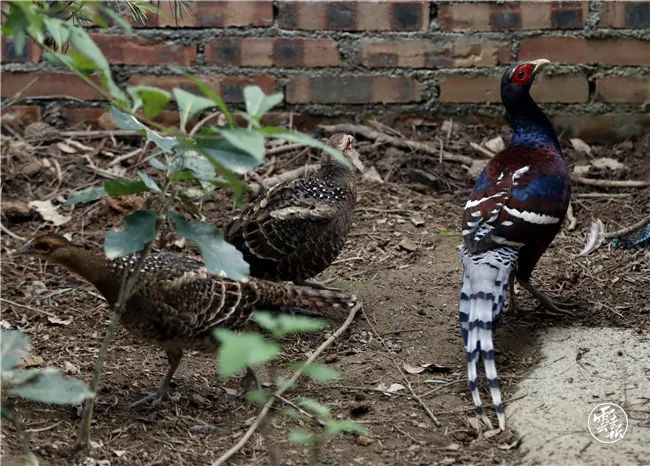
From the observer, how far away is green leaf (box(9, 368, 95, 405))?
2.53 m

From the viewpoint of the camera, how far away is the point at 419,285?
14.3 feet

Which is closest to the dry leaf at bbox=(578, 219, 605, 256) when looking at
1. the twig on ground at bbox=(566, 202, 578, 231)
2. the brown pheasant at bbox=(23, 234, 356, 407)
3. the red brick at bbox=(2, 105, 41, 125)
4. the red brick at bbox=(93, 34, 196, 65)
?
the twig on ground at bbox=(566, 202, 578, 231)

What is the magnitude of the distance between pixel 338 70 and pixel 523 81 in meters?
1.31

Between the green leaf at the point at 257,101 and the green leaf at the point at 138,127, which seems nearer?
the green leaf at the point at 257,101

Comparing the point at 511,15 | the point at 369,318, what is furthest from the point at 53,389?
the point at 511,15

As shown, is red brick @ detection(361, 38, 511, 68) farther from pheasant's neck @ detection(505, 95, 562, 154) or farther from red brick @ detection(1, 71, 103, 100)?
red brick @ detection(1, 71, 103, 100)

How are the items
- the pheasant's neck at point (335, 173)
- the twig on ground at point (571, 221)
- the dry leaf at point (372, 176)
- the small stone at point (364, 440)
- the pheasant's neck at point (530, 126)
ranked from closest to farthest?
the small stone at point (364, 440) → the pheasant's neck at point (530, 126) → the pheasant's neck at point (335, 173) → the twig on ground at point (571, 221) → the dry leaf at point (372, 176)

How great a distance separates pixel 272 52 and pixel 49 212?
1466 millimetres

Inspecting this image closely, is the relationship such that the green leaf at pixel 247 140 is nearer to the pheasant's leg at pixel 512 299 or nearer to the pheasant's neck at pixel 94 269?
the pheasant's neck at pixel 94 269

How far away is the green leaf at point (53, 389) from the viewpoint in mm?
2533

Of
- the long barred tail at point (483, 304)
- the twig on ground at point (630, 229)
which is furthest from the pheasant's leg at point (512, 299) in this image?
the twig on ground at point (630, 229)

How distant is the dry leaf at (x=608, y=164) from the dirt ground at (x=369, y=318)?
0.15 feet

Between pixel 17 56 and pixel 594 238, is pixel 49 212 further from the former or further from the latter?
pixel 594 238

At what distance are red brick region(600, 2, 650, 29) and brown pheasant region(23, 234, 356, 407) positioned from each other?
9.21 ft
